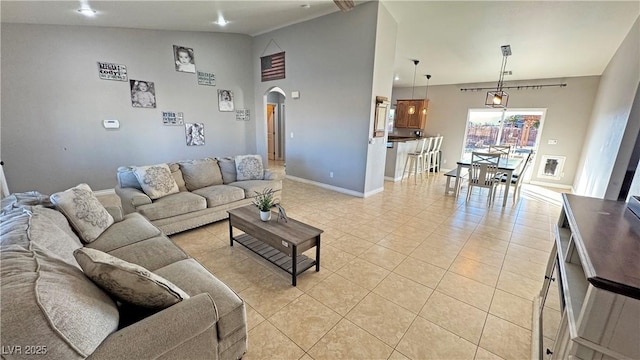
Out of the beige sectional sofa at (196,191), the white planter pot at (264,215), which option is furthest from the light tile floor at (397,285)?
the white planter pot at (264,215)

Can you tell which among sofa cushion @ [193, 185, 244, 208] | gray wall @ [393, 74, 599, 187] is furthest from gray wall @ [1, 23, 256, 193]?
gray wall @ [393, 74, 599, 187]

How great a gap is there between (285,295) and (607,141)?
199 inches

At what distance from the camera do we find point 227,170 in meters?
4.07

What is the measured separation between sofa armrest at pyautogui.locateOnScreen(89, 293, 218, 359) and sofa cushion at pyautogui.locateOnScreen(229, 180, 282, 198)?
254 cm

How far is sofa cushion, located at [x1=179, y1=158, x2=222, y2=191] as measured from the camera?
3.63 meters

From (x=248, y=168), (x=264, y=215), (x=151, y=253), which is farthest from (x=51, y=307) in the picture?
(x=248, y=168)

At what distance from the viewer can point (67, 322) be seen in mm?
848

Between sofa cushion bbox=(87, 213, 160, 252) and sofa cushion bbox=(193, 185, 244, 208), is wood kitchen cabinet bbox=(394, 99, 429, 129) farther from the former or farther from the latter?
sofa cushion bbox=(87, 213, 160, 252)

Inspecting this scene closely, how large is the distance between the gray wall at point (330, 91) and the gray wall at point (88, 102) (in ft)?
5.81

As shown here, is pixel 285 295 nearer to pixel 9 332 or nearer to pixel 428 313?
pixel 428 313

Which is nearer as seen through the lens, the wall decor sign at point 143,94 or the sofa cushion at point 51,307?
the sofa cushion at point 51,307

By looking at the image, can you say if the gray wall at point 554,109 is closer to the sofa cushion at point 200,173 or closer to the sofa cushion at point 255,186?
the sofa cushion at point 255,186

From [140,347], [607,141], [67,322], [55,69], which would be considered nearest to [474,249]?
[607,141]

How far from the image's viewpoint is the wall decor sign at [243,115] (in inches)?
252
